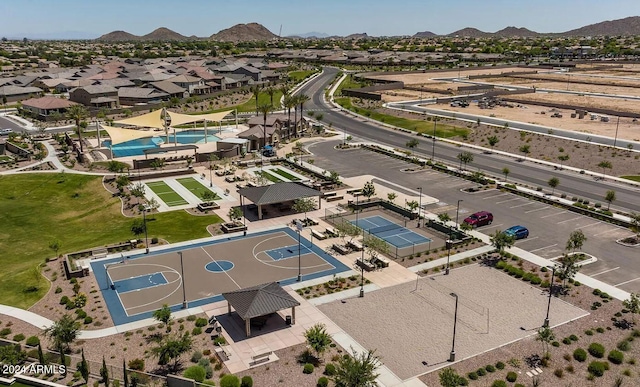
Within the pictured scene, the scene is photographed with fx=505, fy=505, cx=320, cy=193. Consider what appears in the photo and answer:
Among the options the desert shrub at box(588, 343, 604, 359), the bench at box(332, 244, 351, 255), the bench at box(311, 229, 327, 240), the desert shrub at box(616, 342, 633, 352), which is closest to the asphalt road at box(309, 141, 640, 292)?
the desert shrub at box(616, 342, 633, 352)

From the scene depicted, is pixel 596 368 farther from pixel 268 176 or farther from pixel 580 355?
pixel 268 176

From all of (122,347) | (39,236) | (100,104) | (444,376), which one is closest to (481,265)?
(444,376)

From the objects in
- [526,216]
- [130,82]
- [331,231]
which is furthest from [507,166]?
[130,82]

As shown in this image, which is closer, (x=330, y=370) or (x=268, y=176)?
(x=330, y=370)

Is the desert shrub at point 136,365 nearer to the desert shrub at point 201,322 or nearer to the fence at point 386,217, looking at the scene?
the desert shrub at point 201,322

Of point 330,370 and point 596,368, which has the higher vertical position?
point 596,368

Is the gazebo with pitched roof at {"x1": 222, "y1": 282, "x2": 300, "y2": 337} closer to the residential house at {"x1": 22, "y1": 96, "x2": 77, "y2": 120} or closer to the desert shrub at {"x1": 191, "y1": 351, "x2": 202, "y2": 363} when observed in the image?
the desert shrub at {"x1": 191, "y1": 351, "x2": 202, "y2": 363}
